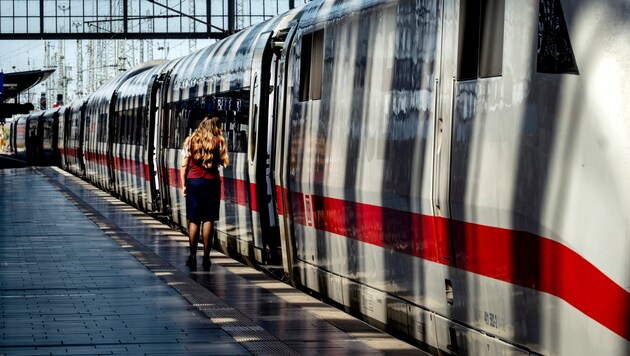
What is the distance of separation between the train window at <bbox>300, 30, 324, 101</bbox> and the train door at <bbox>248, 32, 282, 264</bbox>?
2123mm

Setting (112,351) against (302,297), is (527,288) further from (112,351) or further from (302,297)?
(302,297)

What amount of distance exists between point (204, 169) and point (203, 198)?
1.16 ft

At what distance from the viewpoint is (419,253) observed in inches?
370

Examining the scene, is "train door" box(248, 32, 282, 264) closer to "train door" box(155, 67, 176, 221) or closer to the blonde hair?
the blonde hair

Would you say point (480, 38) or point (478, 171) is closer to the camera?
point (478, 171)

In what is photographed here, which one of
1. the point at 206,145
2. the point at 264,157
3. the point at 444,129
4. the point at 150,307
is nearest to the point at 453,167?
the point at 444,129

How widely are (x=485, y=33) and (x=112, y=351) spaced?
3.55 metres

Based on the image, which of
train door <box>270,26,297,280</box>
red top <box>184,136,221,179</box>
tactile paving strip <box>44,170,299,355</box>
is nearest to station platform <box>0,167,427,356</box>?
tactile paving strip <box>44,170,299,355</box>

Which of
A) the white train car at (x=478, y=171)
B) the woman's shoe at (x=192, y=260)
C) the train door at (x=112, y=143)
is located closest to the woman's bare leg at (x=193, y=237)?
the woman's shoe at (x=192, y=260)

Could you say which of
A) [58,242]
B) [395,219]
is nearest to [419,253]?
[395,219]

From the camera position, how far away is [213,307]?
40.2ft

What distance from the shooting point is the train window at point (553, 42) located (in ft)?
22.9

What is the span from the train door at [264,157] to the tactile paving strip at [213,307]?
109 cm

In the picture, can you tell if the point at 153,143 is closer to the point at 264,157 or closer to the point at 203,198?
the point at 203,198
